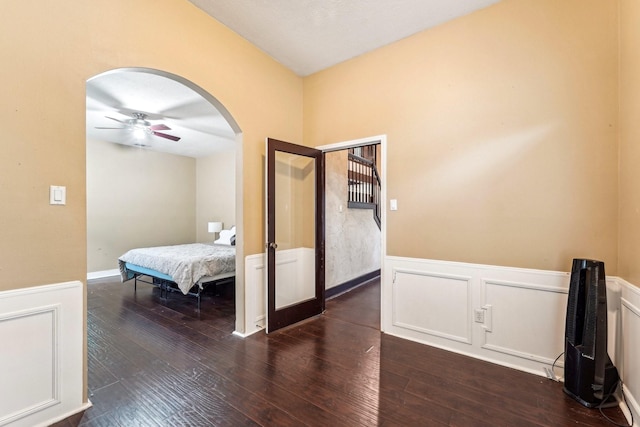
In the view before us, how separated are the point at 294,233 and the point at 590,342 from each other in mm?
2786

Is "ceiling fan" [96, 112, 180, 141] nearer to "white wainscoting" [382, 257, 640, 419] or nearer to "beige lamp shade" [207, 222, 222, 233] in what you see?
"beige lamp shade" [207, 222, 222, 233]

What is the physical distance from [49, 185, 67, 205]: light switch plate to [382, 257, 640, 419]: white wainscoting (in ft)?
9.05

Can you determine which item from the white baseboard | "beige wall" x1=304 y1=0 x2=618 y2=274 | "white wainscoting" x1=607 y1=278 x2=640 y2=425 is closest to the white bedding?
the white baseboard

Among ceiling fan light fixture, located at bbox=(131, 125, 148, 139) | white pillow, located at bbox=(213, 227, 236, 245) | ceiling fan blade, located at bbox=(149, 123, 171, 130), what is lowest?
white pillow, located at bbox=(213, 227, 236, 245)

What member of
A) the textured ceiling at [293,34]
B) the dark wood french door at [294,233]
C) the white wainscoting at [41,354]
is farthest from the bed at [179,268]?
the textured ceiling at [293,34]

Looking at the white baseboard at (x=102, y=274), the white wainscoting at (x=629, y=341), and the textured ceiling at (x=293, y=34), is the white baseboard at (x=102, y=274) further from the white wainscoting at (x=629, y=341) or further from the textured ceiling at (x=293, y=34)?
the white wainscoting at (x=629, y=341)

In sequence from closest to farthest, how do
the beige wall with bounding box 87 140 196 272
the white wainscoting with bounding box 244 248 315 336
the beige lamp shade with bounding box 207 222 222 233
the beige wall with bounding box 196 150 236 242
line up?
1. the white wainscoting with bounding box 244 248 315 336
2. the beige wall with bounding box 87 140 196 272
3. the beige lamp shade with bounding box 207 222 222 233
4. the beige wall with bounding box 196 150 236 242

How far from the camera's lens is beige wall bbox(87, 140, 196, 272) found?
548 cm

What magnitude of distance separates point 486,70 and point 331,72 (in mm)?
1782

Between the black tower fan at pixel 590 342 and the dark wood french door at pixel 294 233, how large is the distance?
2.42 meters

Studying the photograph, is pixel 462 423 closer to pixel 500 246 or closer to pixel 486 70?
pixel 500 246

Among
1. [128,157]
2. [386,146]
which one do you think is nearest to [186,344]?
[386,146]

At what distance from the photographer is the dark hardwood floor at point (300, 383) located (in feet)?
5.50

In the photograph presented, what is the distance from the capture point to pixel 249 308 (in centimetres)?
288
